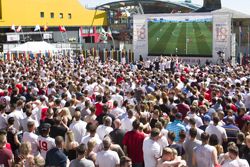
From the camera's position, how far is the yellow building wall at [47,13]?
126 feet

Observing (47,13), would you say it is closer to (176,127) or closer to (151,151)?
(176,127)

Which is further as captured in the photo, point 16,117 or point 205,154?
point 16,117

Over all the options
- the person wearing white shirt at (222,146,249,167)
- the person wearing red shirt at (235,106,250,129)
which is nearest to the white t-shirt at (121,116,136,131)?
the person wearing white shirt at (222,146,249,167)

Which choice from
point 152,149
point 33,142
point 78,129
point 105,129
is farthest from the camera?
point 78,129

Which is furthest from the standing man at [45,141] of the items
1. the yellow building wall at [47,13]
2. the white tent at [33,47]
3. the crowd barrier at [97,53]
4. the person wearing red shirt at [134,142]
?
the yellow building wall at [47,13]

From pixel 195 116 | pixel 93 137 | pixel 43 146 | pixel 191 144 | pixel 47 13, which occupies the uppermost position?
pixel 47 13

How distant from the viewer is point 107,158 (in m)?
5.02

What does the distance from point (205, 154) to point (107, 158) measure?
1732 mm

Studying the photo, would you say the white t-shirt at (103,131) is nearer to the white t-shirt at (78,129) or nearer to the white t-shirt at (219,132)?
the white t-shirt at (78,129)

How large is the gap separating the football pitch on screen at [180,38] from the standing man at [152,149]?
23003 millimetres

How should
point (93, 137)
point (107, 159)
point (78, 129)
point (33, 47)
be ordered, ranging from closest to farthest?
point (107, 159), point (93, 137), point (78, 129), point (33, 47)

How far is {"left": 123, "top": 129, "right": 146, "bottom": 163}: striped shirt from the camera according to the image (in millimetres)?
5855

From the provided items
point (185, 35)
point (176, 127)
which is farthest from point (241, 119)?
point (185, 35)

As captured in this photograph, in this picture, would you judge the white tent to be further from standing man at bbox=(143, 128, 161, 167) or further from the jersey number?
standing man at bbox=(143, 128, 161, 167)
